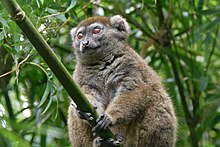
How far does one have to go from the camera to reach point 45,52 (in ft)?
14.6

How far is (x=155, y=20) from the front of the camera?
865 cm

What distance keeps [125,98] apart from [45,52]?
5.56ft

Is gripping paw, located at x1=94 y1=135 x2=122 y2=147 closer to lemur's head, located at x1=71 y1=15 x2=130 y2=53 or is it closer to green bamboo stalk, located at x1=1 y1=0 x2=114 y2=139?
green bamboo stalk, located at x1=1 y1=0 x2=114 y2=139

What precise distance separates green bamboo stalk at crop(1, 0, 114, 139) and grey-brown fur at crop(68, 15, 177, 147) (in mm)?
1004

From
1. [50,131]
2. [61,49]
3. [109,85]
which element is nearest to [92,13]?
[61,49]

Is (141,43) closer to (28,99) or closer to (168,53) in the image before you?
(168,53)

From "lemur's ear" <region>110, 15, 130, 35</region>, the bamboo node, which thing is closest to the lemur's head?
"lemur's ear" <region>110, 15, 130, 35</region>

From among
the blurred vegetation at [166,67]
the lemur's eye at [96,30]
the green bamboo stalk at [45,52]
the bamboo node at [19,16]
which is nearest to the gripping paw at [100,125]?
the green bamboo stalk at [45,52]

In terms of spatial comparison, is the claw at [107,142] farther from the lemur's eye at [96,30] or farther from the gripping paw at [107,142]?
the lemur's eye at [96,30]

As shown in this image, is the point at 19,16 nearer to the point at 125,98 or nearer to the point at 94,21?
the point at 125,98

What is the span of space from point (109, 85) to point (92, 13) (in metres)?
2.05

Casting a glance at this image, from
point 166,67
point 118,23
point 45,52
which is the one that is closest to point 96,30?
point 118,23

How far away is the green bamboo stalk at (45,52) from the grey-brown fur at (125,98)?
1.00 meters

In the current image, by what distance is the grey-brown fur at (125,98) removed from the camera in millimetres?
5961
